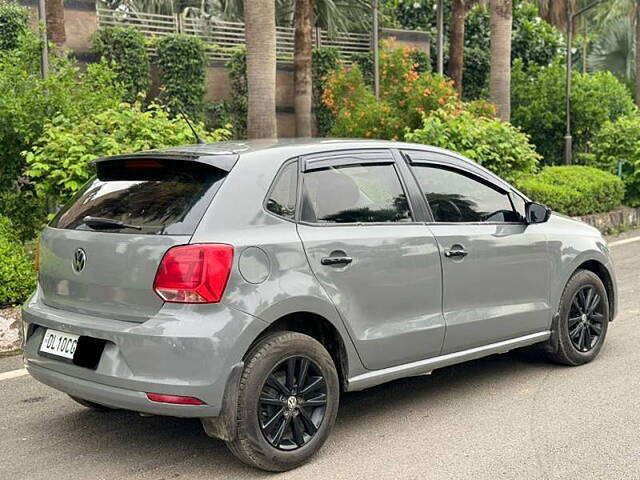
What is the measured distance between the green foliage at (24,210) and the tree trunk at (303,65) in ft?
38.4

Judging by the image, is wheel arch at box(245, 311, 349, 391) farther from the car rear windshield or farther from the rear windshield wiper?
the rear windshield wiper

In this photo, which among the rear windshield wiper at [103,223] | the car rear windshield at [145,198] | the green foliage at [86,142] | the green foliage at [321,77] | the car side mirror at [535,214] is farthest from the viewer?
the green foliage at [321,77]

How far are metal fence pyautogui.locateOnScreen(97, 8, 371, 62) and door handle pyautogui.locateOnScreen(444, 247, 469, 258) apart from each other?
17.0 m

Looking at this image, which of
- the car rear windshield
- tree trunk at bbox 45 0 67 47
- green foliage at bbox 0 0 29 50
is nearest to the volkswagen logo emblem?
the car rear windshield

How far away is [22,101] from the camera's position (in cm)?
880

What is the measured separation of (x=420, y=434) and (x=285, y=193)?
1.56 meters

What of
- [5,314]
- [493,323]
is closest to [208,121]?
[5,314]

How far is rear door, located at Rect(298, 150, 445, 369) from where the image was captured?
4.53 meters

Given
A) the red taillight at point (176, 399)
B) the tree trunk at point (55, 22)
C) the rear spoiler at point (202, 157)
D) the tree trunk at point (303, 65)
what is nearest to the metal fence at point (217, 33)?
the tree trunk at point (303, 65)

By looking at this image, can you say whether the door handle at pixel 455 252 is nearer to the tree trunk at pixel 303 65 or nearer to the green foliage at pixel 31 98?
the green foliage at pixel 31 98

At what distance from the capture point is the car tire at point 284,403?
412 centimetres

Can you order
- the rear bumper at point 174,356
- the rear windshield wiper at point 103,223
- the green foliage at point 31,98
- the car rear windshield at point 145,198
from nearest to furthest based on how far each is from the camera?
the rear bumper at point 174,356 → the car rear windshield at point 145,198 → the rear windshield wiper at point 103,223 → the green foliage at point 31,98

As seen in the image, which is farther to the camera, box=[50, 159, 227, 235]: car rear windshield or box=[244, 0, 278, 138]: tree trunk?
box=[244, 0, 278, 138]: tree trunk

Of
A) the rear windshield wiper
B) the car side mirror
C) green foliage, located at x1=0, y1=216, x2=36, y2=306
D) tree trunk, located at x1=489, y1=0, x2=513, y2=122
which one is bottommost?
green foliage, located at x1=0, y1=216, x2=36, y2=306
